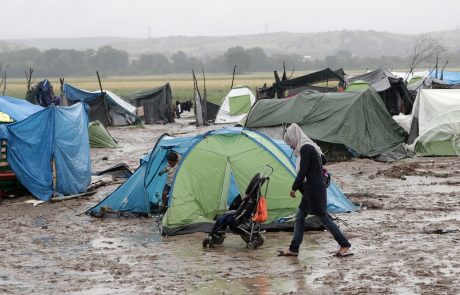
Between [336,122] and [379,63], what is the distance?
141990 millimetres

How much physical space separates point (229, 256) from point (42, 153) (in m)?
7.38

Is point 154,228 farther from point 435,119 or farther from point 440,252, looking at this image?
point 435,119

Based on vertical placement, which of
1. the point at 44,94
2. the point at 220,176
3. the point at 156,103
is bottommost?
the point at 156,103

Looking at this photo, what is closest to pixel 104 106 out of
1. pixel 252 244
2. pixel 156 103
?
pixel 156 103

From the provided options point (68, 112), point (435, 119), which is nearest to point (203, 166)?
point (68, 112)

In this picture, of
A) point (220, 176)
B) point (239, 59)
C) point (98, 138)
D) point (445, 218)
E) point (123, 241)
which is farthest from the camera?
point (239, 59)

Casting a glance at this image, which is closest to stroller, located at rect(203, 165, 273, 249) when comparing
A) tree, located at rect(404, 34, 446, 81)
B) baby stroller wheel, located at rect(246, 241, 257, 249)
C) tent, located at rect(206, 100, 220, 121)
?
baby stroller wheel, located at rect(246, 241, 257, 249)

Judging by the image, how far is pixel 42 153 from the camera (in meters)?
17.6

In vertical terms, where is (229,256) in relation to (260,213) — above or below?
below

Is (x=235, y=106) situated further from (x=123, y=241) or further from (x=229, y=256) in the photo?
(x=229, y=256)

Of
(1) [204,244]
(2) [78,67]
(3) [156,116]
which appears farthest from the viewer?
(2) [78,67]

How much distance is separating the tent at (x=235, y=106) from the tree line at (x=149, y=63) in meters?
106

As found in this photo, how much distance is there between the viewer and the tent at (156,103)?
1670 inches

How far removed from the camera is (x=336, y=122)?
23.2 meters
